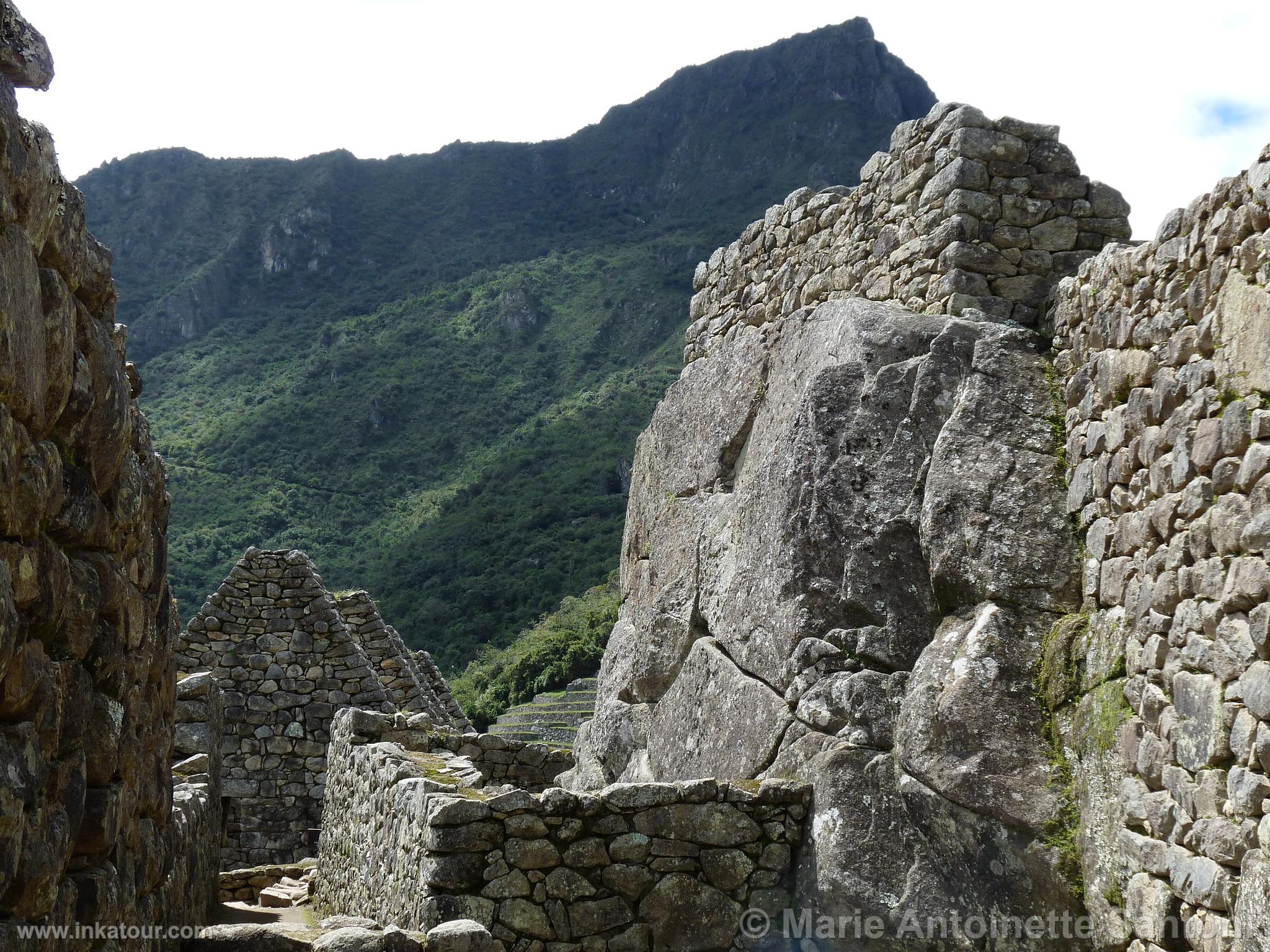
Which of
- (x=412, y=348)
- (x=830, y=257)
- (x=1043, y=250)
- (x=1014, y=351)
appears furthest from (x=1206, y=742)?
(x=412, y=348)

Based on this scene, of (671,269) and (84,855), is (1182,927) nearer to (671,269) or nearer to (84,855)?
(84,855)

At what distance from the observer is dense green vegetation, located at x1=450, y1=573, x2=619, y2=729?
29.8 m

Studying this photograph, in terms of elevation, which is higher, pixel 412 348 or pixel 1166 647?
pixel 412 348

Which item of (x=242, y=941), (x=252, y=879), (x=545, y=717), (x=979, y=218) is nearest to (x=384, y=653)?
(x=252, y=879)

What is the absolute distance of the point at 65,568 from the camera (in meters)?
3.01

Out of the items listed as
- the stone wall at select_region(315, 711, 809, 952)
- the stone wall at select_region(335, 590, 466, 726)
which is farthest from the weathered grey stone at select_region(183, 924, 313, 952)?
the stone wall at select_region(335, 590, 466, 726)

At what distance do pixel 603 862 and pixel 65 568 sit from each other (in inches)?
169

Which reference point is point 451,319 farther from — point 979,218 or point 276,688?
point 979,218

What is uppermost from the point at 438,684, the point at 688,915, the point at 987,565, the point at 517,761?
the point at 987,565

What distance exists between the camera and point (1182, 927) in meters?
5.32

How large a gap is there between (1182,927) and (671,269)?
63520 millimetres

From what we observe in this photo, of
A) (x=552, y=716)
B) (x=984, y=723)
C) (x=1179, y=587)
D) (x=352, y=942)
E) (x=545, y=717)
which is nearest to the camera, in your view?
(x=352, y=942)

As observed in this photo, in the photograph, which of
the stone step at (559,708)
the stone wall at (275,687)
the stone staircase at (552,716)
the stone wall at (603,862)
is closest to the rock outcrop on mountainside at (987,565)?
the stone wall at (603,862)

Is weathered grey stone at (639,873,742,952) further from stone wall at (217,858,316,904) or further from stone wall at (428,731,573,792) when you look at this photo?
stone wall at (217,858,316,904)
